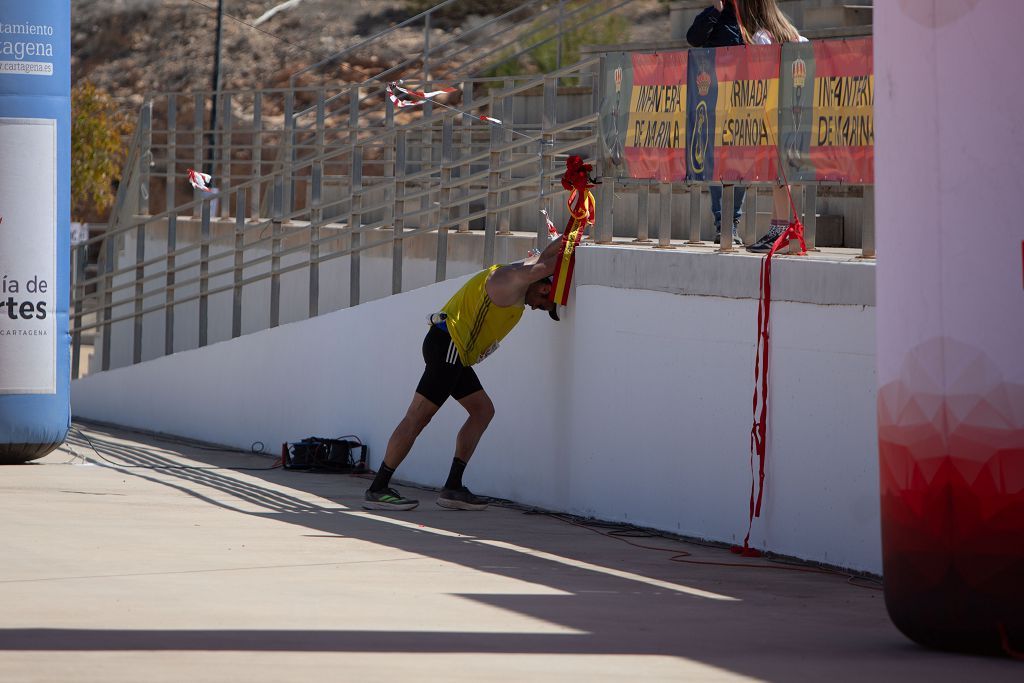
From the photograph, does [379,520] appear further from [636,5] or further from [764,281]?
[636,5]

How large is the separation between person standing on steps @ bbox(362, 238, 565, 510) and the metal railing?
115 centimetres

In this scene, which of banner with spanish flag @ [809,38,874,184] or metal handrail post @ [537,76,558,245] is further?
metal handrail post @ [537,76,558,245]

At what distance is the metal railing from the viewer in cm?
1291

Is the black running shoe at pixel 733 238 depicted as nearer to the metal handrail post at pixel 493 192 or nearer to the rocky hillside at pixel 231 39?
the metal handrail post at pixel 493 192

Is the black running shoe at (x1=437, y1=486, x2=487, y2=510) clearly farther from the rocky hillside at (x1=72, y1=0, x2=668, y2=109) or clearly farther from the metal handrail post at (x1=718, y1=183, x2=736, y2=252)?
the rocky hillside at (x1=72, y1=0, x2=668, y2=109)

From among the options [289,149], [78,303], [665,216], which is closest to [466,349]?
[665,216]

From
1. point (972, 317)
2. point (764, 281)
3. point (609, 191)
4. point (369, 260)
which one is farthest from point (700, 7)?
point (972, 317)

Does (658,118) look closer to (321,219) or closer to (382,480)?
(382,480)

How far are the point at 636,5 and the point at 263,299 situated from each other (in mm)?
28055

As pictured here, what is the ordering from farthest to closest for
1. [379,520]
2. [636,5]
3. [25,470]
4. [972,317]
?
1. [636,5]
2. [25,470]
3. [379,520]
4. [972,317]

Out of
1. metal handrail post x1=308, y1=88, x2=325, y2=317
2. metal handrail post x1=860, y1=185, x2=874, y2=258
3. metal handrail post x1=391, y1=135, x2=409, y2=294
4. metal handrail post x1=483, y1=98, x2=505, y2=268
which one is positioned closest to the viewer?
metal handrail post x1=860, y1=185, x2=874, y2=258

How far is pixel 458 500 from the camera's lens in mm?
11039

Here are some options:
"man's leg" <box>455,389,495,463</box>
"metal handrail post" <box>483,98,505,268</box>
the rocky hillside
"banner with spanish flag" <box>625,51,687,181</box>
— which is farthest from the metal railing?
the rocky hillside

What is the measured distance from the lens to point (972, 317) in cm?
639
